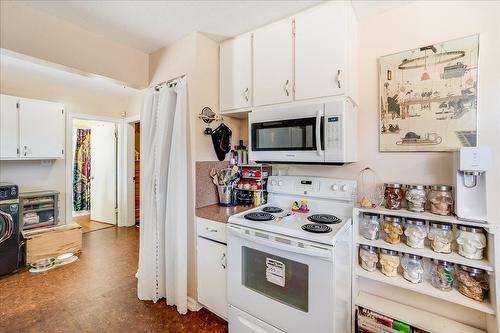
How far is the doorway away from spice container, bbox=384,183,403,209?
4.26 m

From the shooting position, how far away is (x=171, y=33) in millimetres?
2025

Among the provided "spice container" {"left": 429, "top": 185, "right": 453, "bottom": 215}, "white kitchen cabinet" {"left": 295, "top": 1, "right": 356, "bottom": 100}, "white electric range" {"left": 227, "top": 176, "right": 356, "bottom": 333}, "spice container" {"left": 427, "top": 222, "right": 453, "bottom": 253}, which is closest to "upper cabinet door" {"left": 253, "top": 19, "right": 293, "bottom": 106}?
"white kitchen cabinet" {"left": 295, "top": 1, "right": 356, "bottom": 100}

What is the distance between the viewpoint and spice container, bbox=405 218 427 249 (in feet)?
4.81

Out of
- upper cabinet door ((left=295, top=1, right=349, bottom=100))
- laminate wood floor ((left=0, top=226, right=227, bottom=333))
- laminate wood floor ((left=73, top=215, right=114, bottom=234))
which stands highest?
upper cabinet door ((left=295, top=1, right=349, bottom=100))

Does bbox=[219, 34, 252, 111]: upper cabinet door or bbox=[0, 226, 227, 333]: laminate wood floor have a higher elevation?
bbox=[219, 34, 252, 111]: upper cabinet door

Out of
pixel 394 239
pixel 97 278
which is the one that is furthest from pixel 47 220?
A: pixel 394 239

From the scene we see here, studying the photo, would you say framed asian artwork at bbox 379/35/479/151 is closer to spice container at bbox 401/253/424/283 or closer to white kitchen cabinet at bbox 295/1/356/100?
white kitchen cabinet at bbox 295/1/356/100

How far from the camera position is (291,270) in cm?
137

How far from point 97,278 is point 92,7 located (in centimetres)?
253

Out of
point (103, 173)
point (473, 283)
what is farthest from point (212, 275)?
point (103, 173)

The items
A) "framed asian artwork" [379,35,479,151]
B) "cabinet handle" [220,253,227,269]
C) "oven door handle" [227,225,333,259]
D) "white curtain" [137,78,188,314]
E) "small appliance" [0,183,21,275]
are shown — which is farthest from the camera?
"small appliance" [0,183,21,275]

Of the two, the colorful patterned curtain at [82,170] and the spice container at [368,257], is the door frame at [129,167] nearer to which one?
the colorful patterned curtain at [82,170]

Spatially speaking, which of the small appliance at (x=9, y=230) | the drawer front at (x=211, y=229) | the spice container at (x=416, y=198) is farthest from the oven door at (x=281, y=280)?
the small appliance at (x=9, y=230)

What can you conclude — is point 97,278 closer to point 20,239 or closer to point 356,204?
point 20,239
